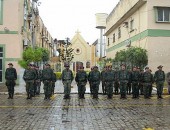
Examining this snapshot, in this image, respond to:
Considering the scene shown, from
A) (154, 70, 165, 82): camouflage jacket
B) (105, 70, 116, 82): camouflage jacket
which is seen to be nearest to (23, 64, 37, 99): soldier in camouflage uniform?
(105, 70, 116, 82): camouflage jacket

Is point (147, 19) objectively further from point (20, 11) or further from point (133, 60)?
point (20, 11)

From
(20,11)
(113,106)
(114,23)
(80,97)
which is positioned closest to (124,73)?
(80,97)

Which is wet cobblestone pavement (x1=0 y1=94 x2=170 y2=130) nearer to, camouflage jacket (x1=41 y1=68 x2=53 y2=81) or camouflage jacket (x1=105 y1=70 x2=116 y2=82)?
camouflage jacket (x1=41 y1=68 x2=53 y2=81)

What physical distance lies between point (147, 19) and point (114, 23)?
1333cm

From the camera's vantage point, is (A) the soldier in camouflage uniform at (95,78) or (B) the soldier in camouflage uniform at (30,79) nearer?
(B) the soldier in camouflage uniform at (30,79)

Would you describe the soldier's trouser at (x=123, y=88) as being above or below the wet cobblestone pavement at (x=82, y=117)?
above

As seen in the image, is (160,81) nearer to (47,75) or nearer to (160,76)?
(160,76)

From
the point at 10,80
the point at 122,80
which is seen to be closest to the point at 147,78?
the point at 122,80

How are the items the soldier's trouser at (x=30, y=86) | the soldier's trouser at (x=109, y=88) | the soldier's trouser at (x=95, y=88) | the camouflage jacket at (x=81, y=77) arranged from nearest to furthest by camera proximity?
the soldier's trouser at (x=30, y=86), the soldier's trouser at (x=109, y=88), the soldier's trouser at (x=95, y=88), the camouflage jacket at (x=81, y=77)

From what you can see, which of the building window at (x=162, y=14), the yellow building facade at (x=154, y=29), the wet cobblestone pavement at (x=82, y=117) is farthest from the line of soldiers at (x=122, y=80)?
the building window at (x=162, y=14)

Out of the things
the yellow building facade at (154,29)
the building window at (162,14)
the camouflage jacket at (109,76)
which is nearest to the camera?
the camouflage jacket at (109,76)

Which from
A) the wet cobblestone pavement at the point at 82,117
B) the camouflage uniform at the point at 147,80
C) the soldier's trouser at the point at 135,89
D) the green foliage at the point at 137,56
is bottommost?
the wet cobblestone pavement at the point at 82,117

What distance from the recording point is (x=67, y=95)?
19.6 meters

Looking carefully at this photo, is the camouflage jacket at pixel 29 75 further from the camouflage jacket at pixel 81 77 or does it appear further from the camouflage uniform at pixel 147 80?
the camouflage uniform at pixel 147 80
